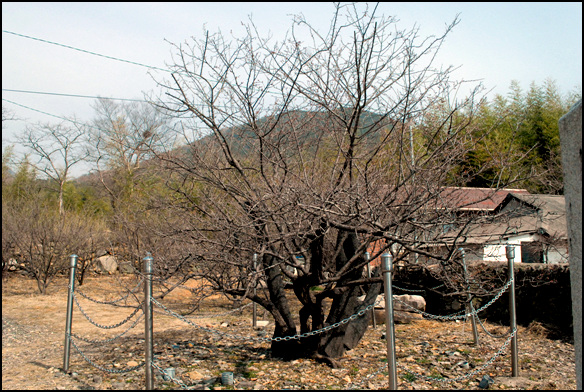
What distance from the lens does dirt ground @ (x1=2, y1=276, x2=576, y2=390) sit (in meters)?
5.01

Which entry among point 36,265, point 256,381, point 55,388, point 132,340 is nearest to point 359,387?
point 256,381

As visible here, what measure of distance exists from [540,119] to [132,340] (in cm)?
1975

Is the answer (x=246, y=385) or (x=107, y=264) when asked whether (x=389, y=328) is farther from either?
(x=107, y=264)

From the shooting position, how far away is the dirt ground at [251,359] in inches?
197

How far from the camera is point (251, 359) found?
237 inches

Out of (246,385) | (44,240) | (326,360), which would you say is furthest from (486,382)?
(44,240)

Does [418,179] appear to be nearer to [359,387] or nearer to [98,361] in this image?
[359,387]

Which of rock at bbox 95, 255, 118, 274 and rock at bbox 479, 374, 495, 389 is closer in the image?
rock at bbox 479, 374, 495, 389

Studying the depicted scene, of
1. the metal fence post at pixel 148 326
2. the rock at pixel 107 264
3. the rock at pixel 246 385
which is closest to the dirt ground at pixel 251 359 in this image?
the rock at pixel 246 385

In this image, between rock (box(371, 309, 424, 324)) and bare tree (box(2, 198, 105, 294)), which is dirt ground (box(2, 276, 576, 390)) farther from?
bare tree (box(2, 198, 105, 294))

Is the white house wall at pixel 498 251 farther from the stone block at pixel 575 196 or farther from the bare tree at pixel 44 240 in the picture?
the bare tree at pixel 44 240

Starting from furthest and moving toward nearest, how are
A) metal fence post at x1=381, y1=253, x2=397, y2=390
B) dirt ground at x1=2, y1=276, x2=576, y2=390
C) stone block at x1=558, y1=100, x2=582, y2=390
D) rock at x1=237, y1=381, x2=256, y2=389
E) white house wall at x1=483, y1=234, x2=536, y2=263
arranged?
white house wall at x1=483, y1=234, x2=536, y2=263, dirt ground at x1=2, y1=276, x2=576, y2=390, rock at x1=237, y1=381, x2=256, y2=389, metal fence post at x1=381, y1=253, x2=397, y2=390, stone block at x1=558, y1=100, x2=582, y2=390

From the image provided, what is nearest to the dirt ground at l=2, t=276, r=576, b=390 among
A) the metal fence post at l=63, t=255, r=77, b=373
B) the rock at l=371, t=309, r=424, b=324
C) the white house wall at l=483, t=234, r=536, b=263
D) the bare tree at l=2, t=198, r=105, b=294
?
the metal fence post at l=63, t=255, r=77, b=373

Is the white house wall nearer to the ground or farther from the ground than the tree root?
farther from the ground
